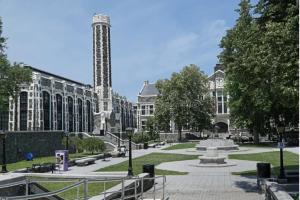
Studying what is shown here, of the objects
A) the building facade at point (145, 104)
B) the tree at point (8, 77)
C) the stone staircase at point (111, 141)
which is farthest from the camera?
the building facade at point (145, 104)

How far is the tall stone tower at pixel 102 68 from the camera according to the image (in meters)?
103

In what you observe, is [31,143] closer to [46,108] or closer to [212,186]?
[212,186]

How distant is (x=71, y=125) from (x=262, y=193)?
77.1m

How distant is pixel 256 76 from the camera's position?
1605cm

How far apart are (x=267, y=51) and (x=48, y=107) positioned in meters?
71.8

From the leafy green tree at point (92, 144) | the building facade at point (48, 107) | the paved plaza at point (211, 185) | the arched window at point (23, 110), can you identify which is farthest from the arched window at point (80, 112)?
the paved plaza at point (211, 185)

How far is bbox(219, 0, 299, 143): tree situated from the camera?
38.9 feet

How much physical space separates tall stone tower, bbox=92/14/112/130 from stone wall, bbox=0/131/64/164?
5559cm

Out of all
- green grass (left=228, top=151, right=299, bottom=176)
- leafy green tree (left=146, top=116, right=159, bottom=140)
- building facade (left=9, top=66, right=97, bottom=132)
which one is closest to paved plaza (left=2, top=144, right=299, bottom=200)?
green grass (left=228, top=151, right=299, bottom=176)

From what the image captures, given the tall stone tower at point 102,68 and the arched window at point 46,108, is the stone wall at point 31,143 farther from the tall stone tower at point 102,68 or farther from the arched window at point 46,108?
the tall stone tower at point 102,68

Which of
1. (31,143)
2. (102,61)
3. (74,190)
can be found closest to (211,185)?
(74,190)

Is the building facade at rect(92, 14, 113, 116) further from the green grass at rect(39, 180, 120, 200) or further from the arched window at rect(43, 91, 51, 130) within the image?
the green grass at rect(39, 180, 120, 200)

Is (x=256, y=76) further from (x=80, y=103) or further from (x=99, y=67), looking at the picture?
(x=99, y=67)

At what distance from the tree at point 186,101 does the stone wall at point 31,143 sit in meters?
33.3
